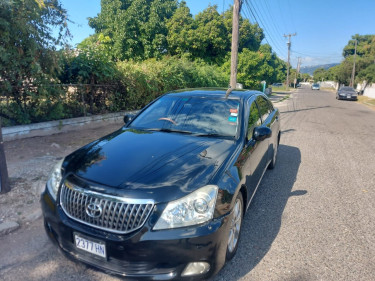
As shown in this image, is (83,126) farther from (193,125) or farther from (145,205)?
(145,205)

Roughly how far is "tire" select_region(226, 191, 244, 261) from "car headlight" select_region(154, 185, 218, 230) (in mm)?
436

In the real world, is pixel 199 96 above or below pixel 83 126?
above

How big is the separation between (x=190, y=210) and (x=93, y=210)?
0.76m

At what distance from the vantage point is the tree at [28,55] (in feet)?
18.2

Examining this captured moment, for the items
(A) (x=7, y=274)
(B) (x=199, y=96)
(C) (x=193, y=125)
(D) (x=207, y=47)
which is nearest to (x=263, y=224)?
(C) (x=193, y=125)

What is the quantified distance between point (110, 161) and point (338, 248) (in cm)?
256

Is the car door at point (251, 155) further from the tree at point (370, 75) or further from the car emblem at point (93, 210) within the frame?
the tree at point (370, 75)

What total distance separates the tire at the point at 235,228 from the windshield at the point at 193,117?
862 millimetres

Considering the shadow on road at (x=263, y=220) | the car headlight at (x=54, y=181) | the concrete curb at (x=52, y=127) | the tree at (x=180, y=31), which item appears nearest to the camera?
the car headlight at (x=54, y=181)

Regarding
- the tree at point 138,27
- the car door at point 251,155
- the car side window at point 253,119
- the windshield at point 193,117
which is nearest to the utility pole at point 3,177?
the windshield at point 193,117

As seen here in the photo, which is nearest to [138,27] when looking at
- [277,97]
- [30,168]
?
[30,168]

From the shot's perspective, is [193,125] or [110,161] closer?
[110,161]

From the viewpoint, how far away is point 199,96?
384cm

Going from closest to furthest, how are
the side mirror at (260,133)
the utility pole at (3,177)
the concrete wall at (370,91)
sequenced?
the side mirror at (260,133) → the utility pole at (3,177) → the concrete wall at (370,91)
